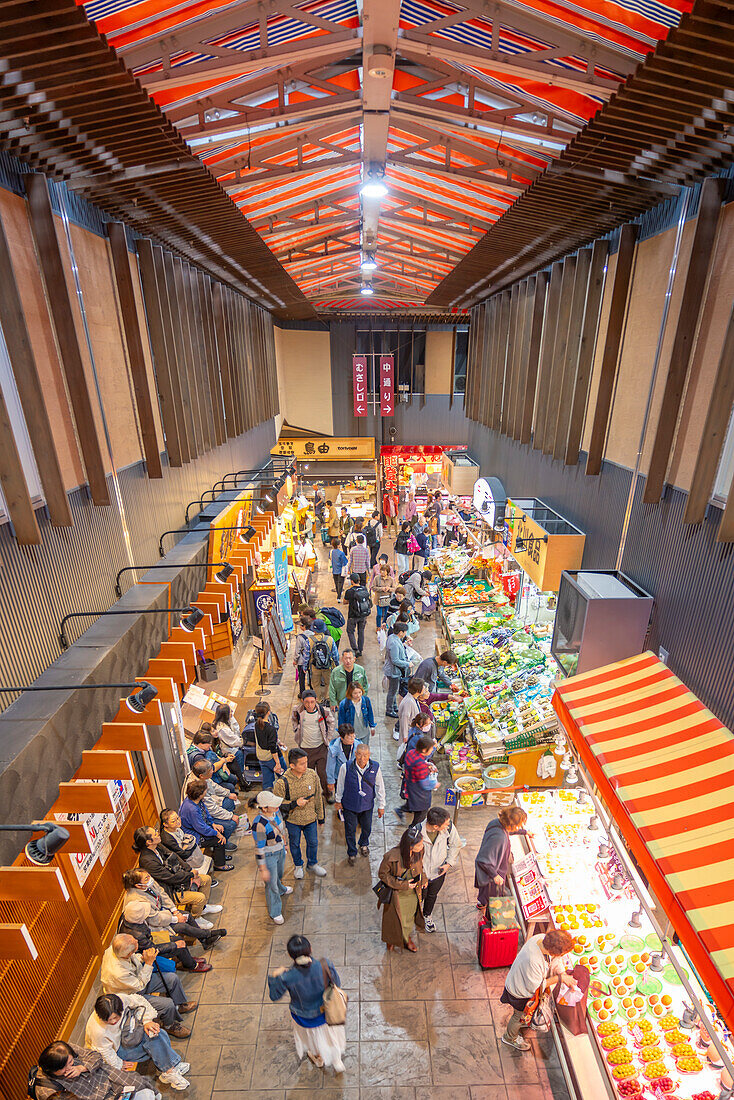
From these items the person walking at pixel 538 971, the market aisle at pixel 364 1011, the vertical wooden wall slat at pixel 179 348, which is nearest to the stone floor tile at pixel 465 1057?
the market aisle at pixel 364 1011

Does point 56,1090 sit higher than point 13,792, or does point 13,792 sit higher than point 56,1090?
point 13,792

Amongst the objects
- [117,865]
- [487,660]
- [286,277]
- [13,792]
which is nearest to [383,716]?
[487,660]

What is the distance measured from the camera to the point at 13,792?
3826 mm

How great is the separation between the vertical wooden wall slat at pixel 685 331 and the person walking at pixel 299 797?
165 inches

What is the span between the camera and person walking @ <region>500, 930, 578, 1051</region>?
3.78 meters

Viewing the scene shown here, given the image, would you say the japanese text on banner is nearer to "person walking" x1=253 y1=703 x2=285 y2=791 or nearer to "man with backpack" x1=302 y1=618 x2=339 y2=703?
"man with backpack" x1=302 y1=618 x2=339 y2=703

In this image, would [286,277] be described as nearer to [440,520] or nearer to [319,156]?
[319,156]

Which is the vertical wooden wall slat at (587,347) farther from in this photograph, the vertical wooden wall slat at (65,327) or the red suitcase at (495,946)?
the vertical wooden wall slat at (65,327)

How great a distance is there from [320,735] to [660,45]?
19.8 feet

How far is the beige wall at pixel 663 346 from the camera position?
4.47m

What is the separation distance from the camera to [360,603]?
945 centimetres

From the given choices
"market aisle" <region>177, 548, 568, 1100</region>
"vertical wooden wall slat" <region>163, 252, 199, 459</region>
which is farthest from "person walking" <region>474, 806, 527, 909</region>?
"vertical wooden wall slat" <region>163, 252, 199, 459</region>

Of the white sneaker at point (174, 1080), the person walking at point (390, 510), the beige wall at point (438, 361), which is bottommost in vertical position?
the person walking at point (390, 510)

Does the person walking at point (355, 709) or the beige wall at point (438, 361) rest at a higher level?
the beige wall at point (438, 361)
